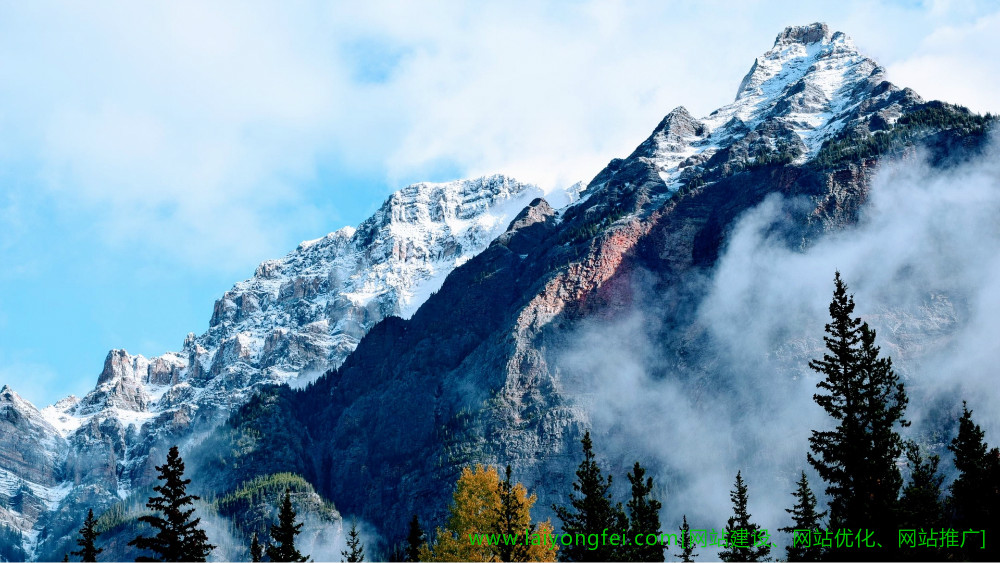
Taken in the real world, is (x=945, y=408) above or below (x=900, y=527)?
above

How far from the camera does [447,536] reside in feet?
220

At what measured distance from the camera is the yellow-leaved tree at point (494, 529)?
63.7 m

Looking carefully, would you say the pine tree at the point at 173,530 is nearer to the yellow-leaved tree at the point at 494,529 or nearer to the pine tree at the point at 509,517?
the yellow-leaved tree at the point at 494,529

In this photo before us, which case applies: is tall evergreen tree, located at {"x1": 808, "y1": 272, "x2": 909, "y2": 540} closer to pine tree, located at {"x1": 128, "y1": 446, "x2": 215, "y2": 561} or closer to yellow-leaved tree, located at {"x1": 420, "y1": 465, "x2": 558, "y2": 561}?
yellow-leaved tree, located at {"x1": 420, "y1": 465, "x2": 558, "y2": 561}

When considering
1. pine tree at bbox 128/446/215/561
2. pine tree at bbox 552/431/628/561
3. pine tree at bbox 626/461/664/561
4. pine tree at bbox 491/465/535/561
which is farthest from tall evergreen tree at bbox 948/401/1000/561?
pine tree at bbox 128/446/215/561

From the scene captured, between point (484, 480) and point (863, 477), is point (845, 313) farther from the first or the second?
point (484, 480)

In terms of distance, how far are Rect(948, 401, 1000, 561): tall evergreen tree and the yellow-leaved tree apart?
25.9m

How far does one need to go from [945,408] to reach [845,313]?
527ft

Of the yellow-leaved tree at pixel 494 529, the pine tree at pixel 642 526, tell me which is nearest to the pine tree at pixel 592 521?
the pine tree at pixel 642 526

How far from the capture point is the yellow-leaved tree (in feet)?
209

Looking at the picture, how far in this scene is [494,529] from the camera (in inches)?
2562

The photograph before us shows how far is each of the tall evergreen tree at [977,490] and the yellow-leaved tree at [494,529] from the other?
84.9 feet

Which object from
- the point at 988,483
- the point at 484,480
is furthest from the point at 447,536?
the point at 988,483

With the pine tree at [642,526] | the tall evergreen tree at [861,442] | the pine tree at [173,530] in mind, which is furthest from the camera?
the pine tree at [642,526]
